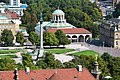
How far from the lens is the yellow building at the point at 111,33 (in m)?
77.2

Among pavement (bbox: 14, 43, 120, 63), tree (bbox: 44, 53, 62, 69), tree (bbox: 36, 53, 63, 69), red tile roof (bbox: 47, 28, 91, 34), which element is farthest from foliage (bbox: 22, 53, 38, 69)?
red tile roof (bbox: 47, 28, 91, 34)

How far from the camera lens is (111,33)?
7862 centimetres

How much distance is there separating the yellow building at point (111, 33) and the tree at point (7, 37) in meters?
13.1

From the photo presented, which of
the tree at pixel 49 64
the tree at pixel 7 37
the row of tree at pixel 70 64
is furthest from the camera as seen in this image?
the tree at pixel 7 37

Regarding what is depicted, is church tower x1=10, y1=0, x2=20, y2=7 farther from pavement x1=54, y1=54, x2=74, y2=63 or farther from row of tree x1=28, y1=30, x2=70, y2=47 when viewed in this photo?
pavement x1=54, y1=54, x2=74, y2=63

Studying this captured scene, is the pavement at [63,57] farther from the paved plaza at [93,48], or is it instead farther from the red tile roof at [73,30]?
the red tile roof at [73,30]

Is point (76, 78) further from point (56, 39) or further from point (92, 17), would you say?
point (92, 17)

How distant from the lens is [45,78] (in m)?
37.4

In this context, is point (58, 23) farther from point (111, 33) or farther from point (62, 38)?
point (62, 38)

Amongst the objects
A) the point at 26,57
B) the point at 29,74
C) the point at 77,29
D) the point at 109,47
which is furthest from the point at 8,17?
the point at 29,74

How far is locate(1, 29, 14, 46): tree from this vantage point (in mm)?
75562

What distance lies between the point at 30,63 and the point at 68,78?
43.2 feet

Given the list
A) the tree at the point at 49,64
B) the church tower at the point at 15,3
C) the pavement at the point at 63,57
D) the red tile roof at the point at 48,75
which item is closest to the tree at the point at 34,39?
the pavement at the point at 63,57

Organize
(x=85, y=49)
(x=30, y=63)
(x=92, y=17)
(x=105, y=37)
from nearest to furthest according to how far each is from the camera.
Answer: (x=30, y=63) < (x=85, y=49) < (x=105, y=37) < (x=92, y=17)
